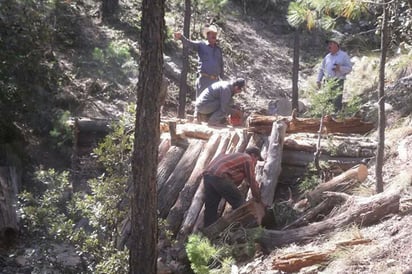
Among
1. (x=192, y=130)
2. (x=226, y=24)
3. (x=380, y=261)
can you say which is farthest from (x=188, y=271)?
(x=226, y=24)

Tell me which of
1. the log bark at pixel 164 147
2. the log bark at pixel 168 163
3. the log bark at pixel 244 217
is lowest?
the log bark at pixel 244 217

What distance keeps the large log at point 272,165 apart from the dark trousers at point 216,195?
1.90ft

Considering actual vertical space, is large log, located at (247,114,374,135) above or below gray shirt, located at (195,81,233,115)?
below

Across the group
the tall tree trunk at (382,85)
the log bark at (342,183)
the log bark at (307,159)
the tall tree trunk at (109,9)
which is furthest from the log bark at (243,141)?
the tall tree trunk at (109,9)

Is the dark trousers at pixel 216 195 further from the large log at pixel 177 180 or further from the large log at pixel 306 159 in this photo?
the large log at pixel 306 159

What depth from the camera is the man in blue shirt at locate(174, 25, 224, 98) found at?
11.3 meters

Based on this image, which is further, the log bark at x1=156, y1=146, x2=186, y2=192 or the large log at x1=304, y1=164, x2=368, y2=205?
the log bark at x1=156, y1=146, x2=186, y2=192

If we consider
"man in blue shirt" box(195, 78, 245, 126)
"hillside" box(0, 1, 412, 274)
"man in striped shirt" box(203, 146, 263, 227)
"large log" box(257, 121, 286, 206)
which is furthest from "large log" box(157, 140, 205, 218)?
"hillside" box(0, 1, 412, 274)

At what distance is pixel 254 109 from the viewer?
48.3ft

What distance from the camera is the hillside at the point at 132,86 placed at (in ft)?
22.2

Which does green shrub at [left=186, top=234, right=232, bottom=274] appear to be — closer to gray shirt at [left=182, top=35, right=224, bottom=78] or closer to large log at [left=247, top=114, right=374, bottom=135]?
large log at [left=247, top=114, right=374, bottom=135]

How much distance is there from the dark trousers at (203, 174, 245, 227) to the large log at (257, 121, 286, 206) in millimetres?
579

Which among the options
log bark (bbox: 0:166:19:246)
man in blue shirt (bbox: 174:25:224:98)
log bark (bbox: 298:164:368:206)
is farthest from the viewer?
man in blue shirt (bbox: 174:25:224:98)

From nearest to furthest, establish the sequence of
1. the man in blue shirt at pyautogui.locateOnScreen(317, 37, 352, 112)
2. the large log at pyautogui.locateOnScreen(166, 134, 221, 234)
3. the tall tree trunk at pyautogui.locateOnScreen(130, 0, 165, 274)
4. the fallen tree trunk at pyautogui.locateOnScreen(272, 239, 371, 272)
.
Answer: the tall tree trunk at pyautogui.locateOnScreen(130, 0, 165, 274), the fallen tree trunk at pyautogui.locateOnScreen(272, 239, 371, 272), the large log at pyautogui.locateOnScreen(166, 134, 221, 234), the man in blue shirt at pyautogui.locateOnScreen(317, 37, 352, 112)
